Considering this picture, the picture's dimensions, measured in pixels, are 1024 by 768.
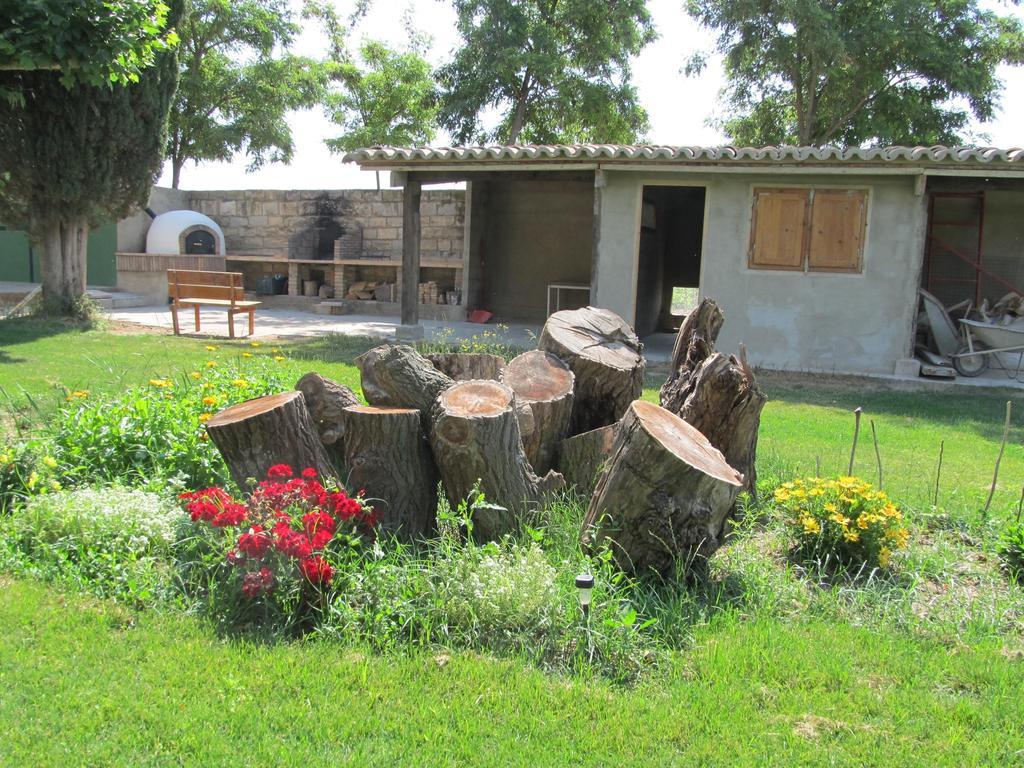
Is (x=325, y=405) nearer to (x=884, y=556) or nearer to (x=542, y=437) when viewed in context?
(x=542, y=437)

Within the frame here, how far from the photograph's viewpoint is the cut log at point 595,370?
16.8 feet

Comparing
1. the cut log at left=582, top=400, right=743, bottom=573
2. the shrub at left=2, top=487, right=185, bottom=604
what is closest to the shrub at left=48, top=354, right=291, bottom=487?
the shrub at left=2, top=487, right=185, bottom=604

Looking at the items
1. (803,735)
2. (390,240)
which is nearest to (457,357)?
(803,735)

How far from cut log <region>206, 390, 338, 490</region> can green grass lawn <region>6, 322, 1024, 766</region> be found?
0.89 m

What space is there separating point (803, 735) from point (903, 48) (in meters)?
19.6

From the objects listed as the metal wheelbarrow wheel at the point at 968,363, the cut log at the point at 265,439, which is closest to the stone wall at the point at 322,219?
the metal wheelbarrow wheel at the point at 968,363

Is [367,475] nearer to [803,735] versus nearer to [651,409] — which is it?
[651,409]

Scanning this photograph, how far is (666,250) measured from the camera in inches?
701

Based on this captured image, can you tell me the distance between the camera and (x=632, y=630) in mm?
3199

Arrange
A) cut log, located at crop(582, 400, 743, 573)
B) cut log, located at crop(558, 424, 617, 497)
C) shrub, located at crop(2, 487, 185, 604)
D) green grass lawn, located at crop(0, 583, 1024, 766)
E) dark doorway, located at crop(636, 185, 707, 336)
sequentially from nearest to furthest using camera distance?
1. green grass lawn, located at crop(0, 583, 1024, 766)
2. cut log, located at crop(582, 400, 743, 573)
3. shrub, located at crop(2, 487, 185, 604)
4. cut log, located at crop(558, 424, 617, 497)
5. dark doorway, located at crop(636, 185, 707, 336)

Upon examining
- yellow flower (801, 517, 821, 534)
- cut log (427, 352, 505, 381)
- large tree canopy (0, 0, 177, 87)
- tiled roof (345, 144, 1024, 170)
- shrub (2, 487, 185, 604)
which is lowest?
shrub (2, 487, 185, 604)

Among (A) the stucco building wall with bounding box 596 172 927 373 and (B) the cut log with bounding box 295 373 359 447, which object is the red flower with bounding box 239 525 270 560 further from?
(A) the stucco building wall with bounding box 596 172 927 373

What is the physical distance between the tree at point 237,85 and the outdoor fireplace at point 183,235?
9.14 meters

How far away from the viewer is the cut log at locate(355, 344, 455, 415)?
424 cm
